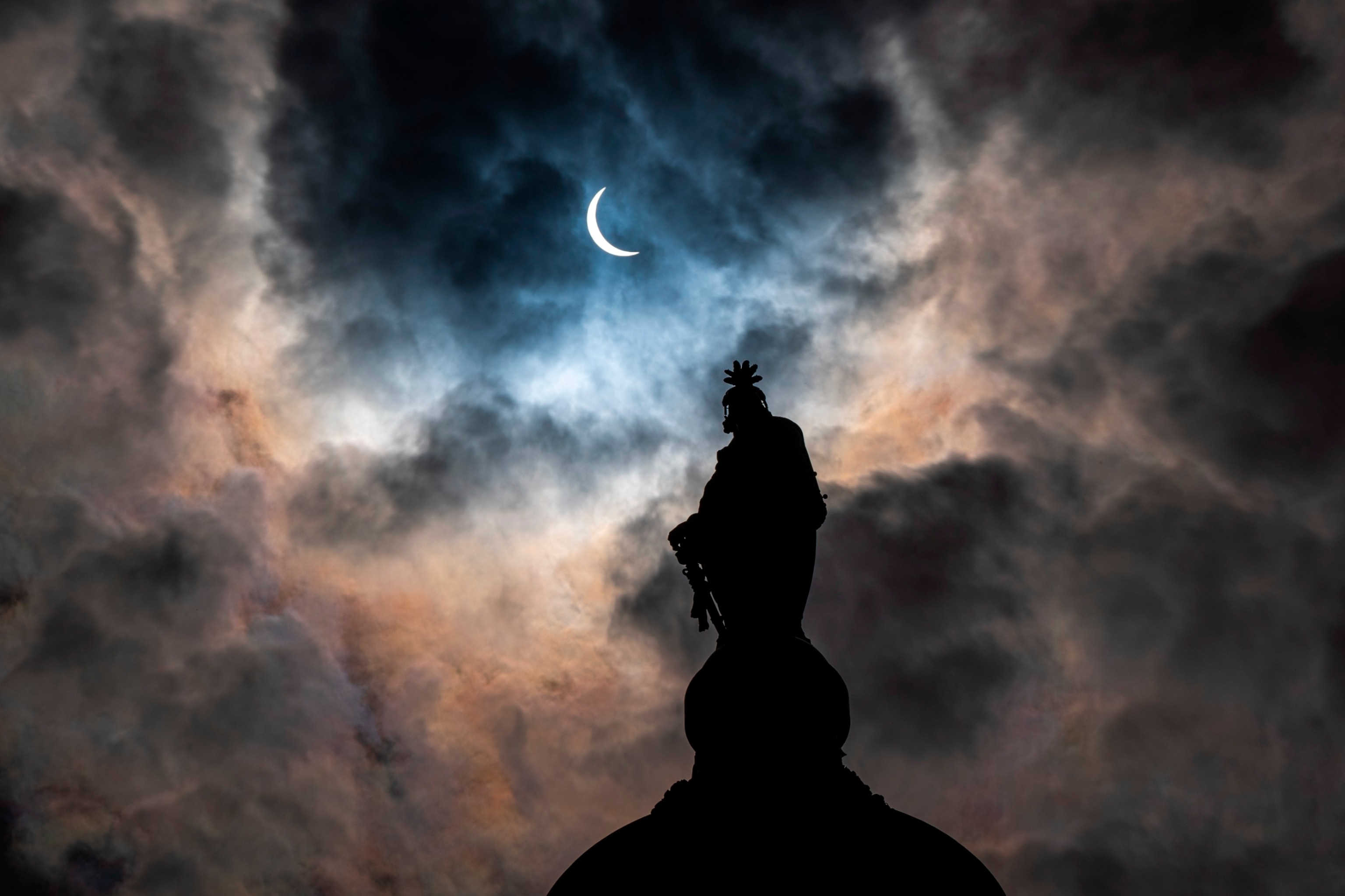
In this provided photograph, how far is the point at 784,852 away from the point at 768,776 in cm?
119

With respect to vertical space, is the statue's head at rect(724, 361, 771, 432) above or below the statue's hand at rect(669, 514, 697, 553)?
above

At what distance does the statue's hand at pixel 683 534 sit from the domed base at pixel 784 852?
4.98 metres

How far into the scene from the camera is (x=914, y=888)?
1117 centimetres

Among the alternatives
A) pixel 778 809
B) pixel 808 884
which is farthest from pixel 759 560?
pixel 808 884

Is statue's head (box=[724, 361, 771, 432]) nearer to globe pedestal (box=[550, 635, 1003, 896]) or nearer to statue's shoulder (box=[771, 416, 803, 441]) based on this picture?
statue's shoulder (box=[771, 416, 803, 441])

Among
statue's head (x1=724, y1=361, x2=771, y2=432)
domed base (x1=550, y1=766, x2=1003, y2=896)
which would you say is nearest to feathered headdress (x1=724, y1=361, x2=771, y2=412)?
statue's head (x1=724, y1=361, x2=771, y2=432)

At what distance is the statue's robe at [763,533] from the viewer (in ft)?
50.8

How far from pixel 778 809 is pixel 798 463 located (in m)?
6.66

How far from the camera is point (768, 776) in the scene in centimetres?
1251

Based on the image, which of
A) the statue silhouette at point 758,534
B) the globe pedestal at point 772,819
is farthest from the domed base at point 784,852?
the statue silhouette at point 758,534

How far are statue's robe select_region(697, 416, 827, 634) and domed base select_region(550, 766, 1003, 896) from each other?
11.5ft

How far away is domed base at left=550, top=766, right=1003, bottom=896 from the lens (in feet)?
36.9

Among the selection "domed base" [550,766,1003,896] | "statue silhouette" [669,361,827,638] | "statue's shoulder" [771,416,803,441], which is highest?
"statue's shoulder" [771,416,803,441]

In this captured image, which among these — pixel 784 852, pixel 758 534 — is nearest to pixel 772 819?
pixel 784 852
